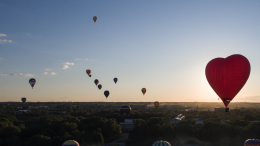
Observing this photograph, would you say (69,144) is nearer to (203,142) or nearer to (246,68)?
(246,68)

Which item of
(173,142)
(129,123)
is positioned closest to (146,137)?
(173,142)

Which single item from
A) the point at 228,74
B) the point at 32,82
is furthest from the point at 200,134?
the point at 32,82

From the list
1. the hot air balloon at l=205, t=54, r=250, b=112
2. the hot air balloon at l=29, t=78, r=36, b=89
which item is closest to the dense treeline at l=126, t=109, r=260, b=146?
the hot air balloon at l=205, t=54, r=250, b=112

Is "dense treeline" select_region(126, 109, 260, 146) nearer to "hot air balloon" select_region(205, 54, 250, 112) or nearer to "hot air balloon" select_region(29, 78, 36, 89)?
"hot air balloon" select_region(205, 54, 250, 112)

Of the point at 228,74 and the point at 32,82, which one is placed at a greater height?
the point at 32,82

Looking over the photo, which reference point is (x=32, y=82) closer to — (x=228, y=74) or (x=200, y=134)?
(x=200, y=134)

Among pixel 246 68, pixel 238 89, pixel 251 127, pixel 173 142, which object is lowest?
pixel 173 142

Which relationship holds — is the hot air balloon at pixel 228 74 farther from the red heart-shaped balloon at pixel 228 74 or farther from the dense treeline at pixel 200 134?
the dense treeline at pixel 200 134

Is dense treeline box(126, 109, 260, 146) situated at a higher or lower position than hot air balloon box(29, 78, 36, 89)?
lower
